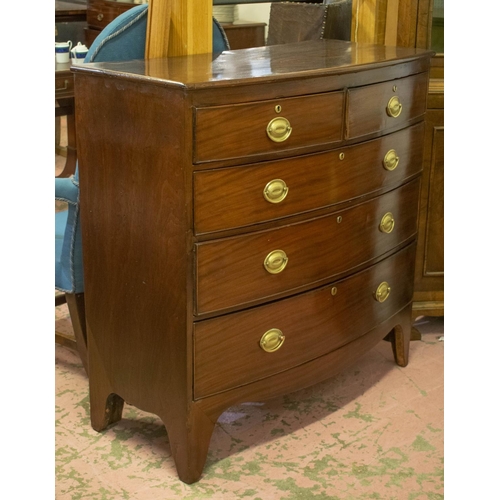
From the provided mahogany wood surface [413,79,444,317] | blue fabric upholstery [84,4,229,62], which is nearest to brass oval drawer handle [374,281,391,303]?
mahogany wood surface [413,79,444,317]

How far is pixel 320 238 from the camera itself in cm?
234

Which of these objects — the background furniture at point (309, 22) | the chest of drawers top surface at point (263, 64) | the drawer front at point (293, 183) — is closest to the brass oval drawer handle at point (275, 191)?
the drawer front at point (293, 183)

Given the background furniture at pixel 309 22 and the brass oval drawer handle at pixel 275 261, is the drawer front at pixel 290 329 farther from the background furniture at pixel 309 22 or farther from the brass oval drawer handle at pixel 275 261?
the background furniture at pixel 309 22

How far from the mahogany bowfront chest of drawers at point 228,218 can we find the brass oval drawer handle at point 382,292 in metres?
0.09

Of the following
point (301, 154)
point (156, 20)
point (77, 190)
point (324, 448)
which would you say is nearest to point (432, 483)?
point (324, 448)

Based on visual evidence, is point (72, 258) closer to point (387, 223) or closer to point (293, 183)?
point (293, 183)

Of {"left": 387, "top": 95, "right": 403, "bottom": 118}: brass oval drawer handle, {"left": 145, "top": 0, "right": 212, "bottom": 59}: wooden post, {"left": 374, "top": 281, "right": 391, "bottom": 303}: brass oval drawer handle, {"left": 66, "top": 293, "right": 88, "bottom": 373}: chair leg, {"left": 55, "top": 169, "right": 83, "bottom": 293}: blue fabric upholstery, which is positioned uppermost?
{"left": 145, "top": 0, "right": 212, "bottom": 59}: wooden post

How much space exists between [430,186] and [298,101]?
1.10m

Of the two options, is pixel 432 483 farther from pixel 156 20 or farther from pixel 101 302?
pixel 156 20

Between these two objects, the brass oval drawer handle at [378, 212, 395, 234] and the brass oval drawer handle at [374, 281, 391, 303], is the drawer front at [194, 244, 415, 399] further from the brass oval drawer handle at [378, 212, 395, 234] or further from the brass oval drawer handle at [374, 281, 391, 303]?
the brass oval drawer handle at [378, 212, 395, 234]

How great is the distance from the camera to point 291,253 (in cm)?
226

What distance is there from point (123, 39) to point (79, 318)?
0.97 meters

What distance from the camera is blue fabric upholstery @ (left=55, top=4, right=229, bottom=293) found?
2.34 meters

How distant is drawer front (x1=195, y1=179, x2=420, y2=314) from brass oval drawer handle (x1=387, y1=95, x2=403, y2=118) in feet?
0.87
